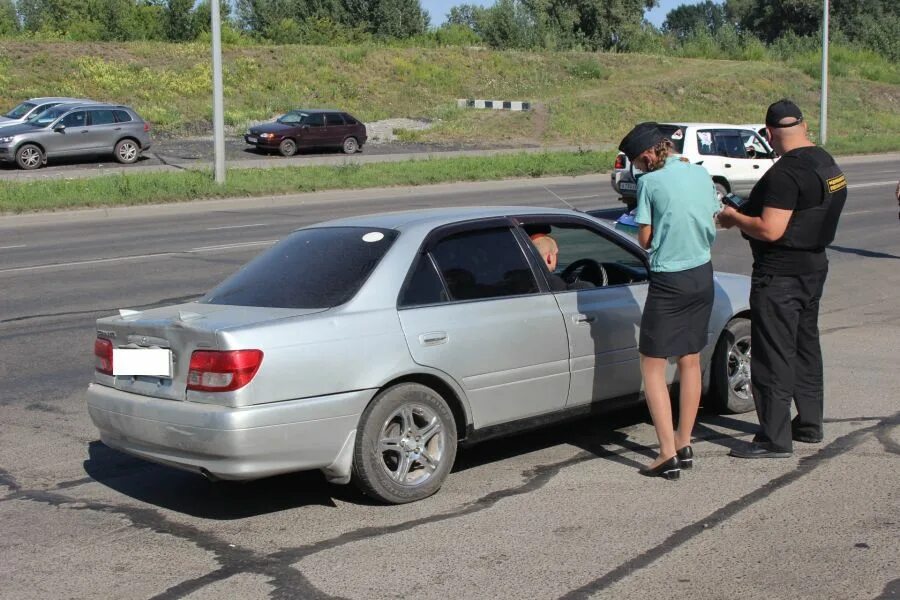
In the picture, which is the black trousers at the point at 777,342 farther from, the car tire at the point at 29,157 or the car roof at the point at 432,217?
the car tire at the point at 29,157

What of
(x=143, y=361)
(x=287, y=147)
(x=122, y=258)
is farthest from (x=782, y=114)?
(x=287, y=147)

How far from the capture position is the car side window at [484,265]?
19.8 ft

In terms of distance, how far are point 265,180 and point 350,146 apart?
1164cm

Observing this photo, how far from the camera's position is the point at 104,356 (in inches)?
235

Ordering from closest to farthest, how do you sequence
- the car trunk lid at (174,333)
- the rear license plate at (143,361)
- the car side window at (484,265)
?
the car trunk lid at (174,333), the rear license plate at (143,361), the car side window at (484,265)

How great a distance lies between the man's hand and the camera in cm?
619

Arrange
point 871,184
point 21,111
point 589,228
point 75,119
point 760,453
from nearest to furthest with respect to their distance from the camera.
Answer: point 760,453, point 589,228, point 871,184, point 75,119, point 21,111

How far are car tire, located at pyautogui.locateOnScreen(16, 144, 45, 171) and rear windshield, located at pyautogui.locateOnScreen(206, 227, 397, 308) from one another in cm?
2681

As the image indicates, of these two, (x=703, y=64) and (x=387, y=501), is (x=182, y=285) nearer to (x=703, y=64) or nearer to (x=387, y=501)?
(x=387, y=501)

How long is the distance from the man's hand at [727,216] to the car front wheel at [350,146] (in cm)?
3378

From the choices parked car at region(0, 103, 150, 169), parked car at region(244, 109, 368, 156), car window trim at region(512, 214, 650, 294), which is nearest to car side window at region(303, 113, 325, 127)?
parked car at region(244, 109, 368, 156)

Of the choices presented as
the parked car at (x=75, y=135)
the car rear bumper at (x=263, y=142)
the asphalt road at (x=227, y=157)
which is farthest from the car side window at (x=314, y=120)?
the parked car at (x=75, y=135)

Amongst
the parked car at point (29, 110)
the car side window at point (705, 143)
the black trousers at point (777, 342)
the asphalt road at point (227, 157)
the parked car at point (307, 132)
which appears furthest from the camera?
the parked car at point (307, 132)

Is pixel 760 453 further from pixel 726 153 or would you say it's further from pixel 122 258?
pixel 726 153
